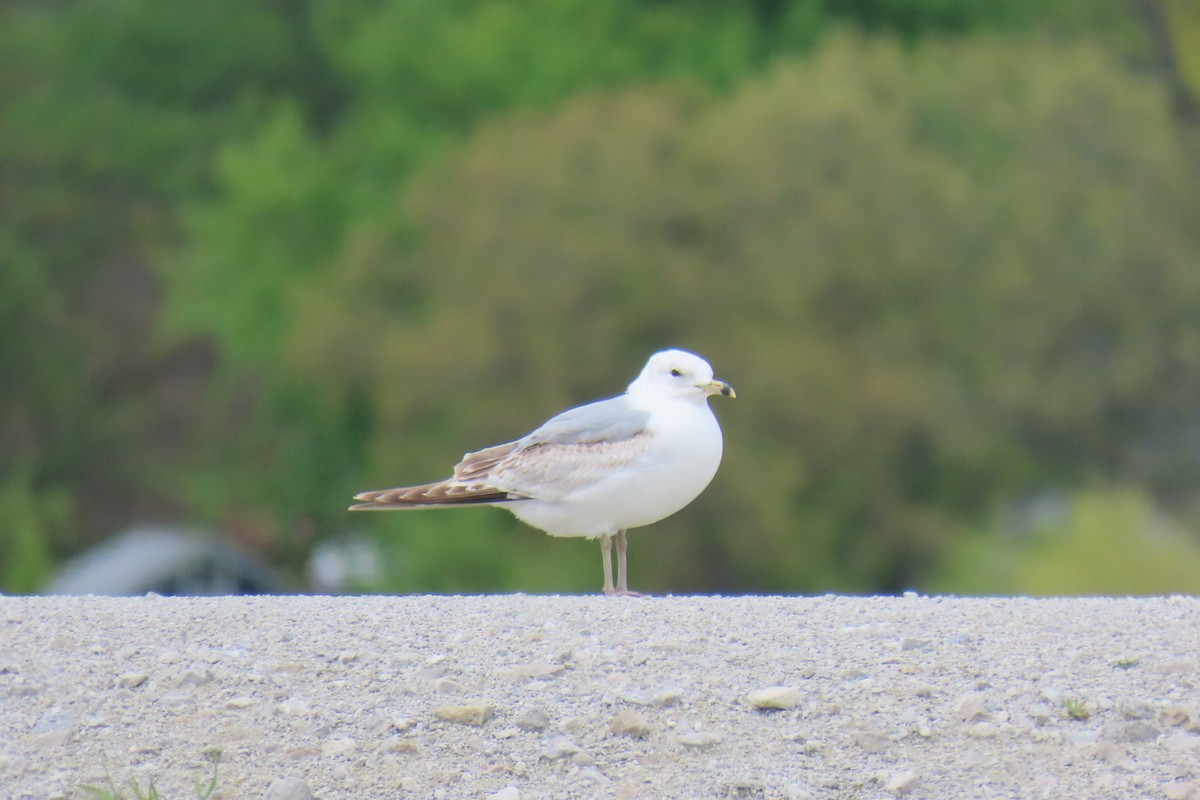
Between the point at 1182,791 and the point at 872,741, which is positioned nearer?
the point at 1182,791

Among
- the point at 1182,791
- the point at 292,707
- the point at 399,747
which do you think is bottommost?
the point at 1182,791

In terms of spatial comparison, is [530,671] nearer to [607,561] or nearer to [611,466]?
[611,466]

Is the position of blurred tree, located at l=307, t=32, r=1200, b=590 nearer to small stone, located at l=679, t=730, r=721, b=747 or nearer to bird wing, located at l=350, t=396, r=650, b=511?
bird wing, located at l=350, t=396, r=650, b=511

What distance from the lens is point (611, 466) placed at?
7.19 metres

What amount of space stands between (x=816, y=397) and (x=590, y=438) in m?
15.0

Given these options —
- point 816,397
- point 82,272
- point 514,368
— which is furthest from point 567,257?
point 82,272

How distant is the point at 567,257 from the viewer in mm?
22984

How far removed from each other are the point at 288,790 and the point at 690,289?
18.2 meters

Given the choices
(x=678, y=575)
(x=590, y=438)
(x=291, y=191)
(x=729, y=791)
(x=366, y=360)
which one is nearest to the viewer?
(x=729, y=791)

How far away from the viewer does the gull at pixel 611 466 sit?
7113mm

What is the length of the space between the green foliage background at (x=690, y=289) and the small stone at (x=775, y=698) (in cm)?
1412

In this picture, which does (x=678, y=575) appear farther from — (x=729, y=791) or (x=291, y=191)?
(x=729, y=791)

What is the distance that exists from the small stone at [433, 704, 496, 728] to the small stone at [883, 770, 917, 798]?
1.11 meters

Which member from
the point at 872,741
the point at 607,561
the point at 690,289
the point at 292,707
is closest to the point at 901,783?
the point at 872,741
